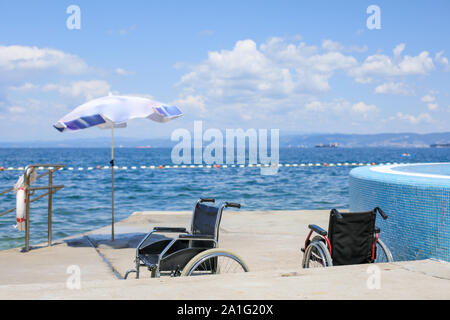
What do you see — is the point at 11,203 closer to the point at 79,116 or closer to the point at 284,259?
the point at 79,116

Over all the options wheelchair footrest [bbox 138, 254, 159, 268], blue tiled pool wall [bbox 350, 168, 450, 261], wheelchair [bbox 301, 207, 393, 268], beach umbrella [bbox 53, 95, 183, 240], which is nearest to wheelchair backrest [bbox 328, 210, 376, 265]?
wheelchair [bbox 301, 207, 393, 268]

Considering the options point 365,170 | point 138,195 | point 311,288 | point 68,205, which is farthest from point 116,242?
point 138,195

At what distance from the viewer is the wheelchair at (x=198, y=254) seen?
3.83m

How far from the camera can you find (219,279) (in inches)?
142

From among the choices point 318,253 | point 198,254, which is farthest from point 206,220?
point 318,253

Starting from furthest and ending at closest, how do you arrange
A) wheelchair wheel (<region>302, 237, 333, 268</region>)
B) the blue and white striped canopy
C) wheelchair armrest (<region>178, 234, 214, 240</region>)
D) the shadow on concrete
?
the shadow on concrete → the blue and white striped canopy → wheelchair wheel (<region>302, 237, 333, 268</region>) → wheelchair armrest (<region>178, 234, 214, 240</region>)

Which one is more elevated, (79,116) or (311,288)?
(79,116)

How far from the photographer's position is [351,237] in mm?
4188

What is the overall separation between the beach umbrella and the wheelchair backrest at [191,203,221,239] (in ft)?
6.21

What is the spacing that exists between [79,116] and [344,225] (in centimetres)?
355

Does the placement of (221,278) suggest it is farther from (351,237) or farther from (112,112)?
(112,112)

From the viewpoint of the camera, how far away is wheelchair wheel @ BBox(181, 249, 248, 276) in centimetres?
375

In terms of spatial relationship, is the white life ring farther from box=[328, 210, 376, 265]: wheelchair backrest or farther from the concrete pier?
box=[328, 210, 376, 265]: wheelchair backrest

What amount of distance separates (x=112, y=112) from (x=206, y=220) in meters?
2.29
